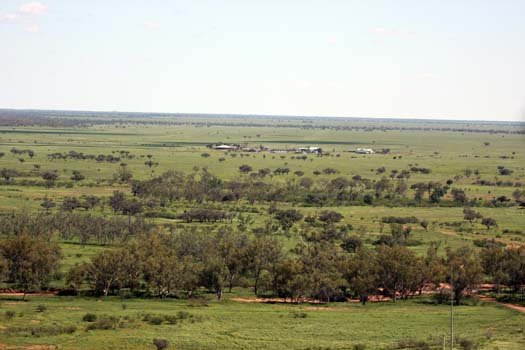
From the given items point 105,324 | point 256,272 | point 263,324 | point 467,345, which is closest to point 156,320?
point 105,324

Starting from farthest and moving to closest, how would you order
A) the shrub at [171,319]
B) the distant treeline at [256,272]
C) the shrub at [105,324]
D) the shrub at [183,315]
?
the distant treeline at [256,272] → the shrub at [183,315] → the shrub at [171,319] → the shrub at [105,324]

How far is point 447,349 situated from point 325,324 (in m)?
9.23

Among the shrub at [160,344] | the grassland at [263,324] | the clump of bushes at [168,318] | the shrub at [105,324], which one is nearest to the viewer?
the shrub at [160,344]

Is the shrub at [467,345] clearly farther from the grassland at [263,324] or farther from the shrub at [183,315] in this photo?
the shrub at [183,315]

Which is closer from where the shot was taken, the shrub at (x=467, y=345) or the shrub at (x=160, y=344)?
the shrub at (x=467, y=345)

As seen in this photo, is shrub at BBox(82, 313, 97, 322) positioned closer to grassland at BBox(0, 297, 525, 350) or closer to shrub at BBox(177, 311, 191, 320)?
grassland at BBox(0, 297, 525, 350)

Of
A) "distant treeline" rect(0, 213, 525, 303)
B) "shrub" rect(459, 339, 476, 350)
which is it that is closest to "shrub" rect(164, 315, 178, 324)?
"distant treeline" rect(0, 213, 525, 303)

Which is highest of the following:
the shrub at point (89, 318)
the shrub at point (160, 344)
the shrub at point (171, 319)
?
the shrub at point (160, 344)

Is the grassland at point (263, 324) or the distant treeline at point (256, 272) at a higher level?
the distant treeline at point (256, 272)

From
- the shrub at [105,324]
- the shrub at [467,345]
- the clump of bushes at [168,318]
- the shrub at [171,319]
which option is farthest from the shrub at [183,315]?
the shrub at [467,345]

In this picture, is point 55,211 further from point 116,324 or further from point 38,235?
point 116,324

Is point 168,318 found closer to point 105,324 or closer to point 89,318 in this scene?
point 105,324

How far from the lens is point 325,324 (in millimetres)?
48375

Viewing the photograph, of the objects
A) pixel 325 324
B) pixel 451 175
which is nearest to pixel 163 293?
pixel 325 324
